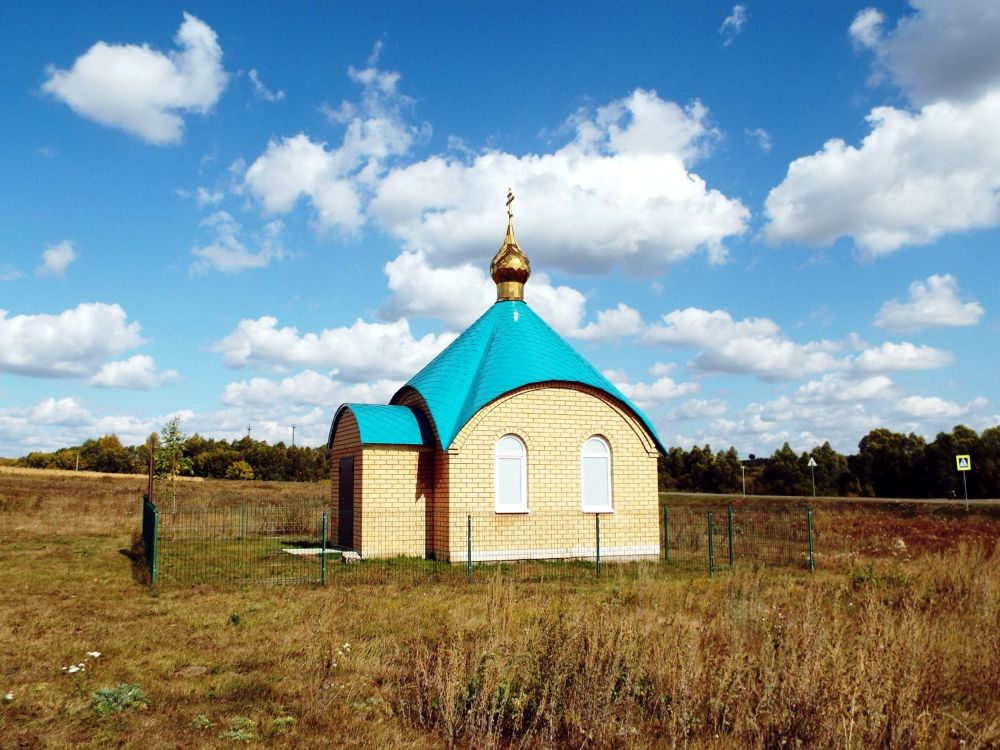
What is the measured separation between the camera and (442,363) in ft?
64.2

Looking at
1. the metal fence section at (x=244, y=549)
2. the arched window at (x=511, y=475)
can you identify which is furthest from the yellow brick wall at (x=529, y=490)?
the metal fence section at (x=244, y=549)

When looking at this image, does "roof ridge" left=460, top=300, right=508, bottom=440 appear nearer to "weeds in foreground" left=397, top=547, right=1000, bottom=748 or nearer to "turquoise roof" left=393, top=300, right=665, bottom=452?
"turquoise roof" left=393, top=300, right=665, bottom=452

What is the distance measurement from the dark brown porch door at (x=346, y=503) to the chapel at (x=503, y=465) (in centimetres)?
5

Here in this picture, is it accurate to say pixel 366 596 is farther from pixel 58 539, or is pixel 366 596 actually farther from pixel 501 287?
pixel 58 539

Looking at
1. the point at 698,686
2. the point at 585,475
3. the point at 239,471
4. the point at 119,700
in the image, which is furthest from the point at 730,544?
the point at 239,471

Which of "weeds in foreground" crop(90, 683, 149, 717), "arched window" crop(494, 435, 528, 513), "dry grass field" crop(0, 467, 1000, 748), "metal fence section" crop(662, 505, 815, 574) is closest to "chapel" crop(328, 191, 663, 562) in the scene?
"arched window" crop(494, 435, 528, 513)

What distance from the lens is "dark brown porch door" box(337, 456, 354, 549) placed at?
1839 centimetres

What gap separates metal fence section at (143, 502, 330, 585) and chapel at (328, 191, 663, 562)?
5.88 ft

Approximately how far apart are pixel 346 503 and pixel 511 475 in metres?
4.42

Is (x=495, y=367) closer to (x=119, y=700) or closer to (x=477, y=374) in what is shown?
(x=477, y=374)

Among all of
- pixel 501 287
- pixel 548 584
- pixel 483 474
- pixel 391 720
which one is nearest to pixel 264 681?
pixel 391 720

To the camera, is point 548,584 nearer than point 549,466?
Yes

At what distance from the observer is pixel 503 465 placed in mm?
17344

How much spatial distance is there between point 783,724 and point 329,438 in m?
16.1
